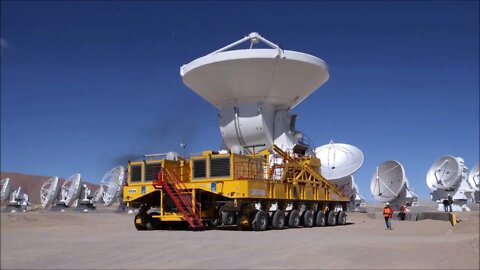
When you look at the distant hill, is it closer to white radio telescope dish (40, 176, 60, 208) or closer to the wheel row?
white radio telescope dish (40, 176, 60, 208)

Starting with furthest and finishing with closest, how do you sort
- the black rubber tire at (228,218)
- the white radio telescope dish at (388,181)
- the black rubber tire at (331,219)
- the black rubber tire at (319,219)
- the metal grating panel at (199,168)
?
the white radio telescope dish at (388,181), the black rubber tire at (331,219), the black rubber tire at (319,219), the black rubber tire at (228,218), the metal grating panel at (199,168)

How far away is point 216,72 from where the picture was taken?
35.5 metres

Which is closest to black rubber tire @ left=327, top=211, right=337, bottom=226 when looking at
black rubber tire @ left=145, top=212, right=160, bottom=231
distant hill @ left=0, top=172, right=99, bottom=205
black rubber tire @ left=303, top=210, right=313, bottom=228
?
black rubber tire @ left=303, top=210, right=313, bottom=228

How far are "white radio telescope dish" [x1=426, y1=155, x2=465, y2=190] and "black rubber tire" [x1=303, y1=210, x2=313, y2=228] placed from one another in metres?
32.9

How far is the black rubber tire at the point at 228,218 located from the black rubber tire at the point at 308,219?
412 cm

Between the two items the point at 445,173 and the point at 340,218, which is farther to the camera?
the point at 445,173

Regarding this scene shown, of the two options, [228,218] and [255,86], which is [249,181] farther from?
[255,86]

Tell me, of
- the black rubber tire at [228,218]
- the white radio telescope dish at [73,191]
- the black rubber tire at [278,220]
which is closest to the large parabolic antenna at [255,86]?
the black rubber tire at [228,218]

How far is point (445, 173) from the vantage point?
2331 inches

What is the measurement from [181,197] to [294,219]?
22.4ft

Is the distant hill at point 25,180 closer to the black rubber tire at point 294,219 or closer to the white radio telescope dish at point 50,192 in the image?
the white radio telescope dish at point 50,192

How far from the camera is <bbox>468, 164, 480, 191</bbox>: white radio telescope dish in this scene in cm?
6702

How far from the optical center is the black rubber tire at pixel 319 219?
3081 cm

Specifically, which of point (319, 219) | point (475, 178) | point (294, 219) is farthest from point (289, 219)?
point (475, 178)
